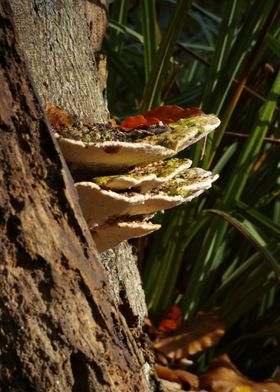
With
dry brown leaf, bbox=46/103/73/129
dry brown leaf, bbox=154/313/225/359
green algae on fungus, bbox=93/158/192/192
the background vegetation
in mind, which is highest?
dry brown leaf, bbox=46/103/73/129

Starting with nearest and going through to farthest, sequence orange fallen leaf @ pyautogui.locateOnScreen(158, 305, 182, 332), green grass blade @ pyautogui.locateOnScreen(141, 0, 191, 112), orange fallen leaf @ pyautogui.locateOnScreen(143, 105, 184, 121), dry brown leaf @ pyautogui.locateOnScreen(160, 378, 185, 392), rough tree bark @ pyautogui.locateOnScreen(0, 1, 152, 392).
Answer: rough tree bark @ pyautogui.locateOnScreen(0, 1, 152, 392)
orange fallen leaf @ pyautogui.locateOnScreen(143, 105, 184, 121)
dry brown leaf @ pyautogui.locateOnScreen(160, 378, 185, 392)
green grass blade @ pyautogui.locateOnScreen(141, 0, 191, 112)
orange fallen leaf @ pyautogui.locateOnScreen(158, 305, 182, 332)

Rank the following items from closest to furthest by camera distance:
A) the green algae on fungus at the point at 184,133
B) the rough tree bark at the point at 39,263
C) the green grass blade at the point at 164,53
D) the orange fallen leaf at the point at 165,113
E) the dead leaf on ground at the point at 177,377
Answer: the rough tree bark at the point at 39,263
the green algae on fungus at the point at 184,133
the orange fallen leaf at the point at 165,113
the green grass blade at the point at 164,53
the dead leaf on ground at the point at 177,377

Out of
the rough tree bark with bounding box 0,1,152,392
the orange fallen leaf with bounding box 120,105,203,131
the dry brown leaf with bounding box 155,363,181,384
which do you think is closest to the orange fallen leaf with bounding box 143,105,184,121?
the orange fallen leaf with bounding box 120,105,203,131

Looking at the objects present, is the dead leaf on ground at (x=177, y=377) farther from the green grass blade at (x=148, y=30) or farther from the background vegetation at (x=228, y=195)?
the green grass blade at (x=148, y=30)

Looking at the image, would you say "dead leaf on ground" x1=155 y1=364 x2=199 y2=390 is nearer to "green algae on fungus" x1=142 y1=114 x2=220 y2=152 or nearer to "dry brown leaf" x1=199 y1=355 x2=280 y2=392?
"dry brown leaf" x1=199 y1=355 x2=280 y2=392

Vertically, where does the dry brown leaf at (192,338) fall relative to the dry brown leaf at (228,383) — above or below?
above

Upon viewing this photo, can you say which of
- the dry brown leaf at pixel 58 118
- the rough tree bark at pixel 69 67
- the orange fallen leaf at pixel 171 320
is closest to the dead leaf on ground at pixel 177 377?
the orange fallen leaf at pixel 171 320

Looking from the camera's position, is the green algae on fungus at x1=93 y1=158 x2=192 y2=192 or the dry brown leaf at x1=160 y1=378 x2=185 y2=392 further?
the dry brown leaf at x1=160 y1=378 x2=185 y2=392

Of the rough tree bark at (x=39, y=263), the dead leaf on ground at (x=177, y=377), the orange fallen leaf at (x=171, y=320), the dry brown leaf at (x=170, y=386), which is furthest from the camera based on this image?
the orange fallen leaf at (x=171, y=320)

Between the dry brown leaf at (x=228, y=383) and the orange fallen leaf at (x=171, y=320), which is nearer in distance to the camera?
the dry brown leaf at (x=228, y=383)
